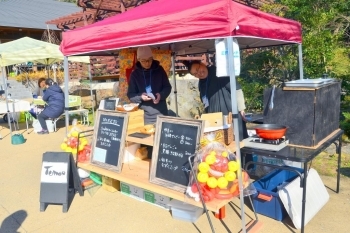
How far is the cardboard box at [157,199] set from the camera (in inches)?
129

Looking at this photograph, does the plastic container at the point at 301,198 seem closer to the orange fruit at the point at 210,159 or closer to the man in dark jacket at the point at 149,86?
the orange fruit at the point at 210,159

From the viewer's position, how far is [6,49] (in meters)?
6.97

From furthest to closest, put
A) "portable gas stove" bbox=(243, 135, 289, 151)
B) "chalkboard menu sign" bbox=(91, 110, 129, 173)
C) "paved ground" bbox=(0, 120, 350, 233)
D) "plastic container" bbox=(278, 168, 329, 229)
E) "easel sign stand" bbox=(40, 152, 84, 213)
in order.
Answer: "easel sign stand" bbox=(40, 152, 84, 213)
"chalkboard menu sign" bbox=(91, 110, 129, 173)
"paved ground" bbox=(0, 120, 350, 233)
"plastic container" bbox=(278, 168, 329, 229)
"portable gas stove" bbox=(243, 135, 289, 151)

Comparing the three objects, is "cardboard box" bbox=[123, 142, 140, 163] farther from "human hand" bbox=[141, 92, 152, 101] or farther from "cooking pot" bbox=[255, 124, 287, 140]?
"cooking pot" bbox=[255, 124, 287, 140]

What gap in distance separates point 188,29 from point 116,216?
6.91ft

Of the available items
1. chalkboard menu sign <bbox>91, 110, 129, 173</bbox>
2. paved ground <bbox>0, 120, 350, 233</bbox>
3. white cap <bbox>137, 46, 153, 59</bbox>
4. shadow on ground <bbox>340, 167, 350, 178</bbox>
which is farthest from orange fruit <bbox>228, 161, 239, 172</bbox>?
shadow on ground <bbox>340, 167, 350, 178</bbox>

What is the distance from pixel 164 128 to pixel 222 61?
916mm

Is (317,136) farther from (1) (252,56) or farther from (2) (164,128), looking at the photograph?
(1) (252,56)

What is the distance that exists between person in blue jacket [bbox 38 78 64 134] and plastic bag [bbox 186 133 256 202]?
5.80 metres

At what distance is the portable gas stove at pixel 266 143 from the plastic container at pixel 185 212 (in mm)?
861

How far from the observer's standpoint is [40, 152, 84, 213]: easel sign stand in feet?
11.2

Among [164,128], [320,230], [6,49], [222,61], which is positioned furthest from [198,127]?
[6,49]

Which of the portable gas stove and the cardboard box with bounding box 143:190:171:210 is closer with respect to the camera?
the portable gas stove

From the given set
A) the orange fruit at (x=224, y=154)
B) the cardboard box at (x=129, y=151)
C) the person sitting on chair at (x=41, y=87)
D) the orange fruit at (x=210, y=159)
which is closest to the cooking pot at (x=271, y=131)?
the orange fruit at (x=224, y=154)
